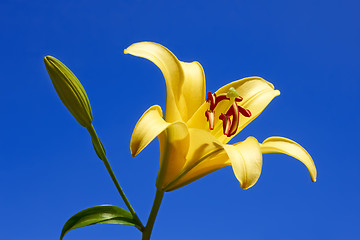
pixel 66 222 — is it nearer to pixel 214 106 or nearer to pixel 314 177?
pixel 214 106

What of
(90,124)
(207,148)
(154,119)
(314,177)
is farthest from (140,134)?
(314,177)

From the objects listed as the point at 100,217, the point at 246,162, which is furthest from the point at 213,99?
the point at 100,217

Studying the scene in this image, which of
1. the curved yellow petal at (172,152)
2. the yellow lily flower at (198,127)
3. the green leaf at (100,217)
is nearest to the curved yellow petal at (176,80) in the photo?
the yellow lily flower at (198,127)

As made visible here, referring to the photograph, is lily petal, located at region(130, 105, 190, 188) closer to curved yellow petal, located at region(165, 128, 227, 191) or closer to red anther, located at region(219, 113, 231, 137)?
curved yellow petal, located at region(165, 128, 227, 191)

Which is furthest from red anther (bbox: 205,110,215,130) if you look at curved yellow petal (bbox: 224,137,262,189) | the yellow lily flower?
curved yellow petal (bbox: 224,137,262,189)

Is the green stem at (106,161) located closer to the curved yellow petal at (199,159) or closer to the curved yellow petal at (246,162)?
the curved yellow petal at (199,159)

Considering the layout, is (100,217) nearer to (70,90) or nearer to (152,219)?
(152,219)
